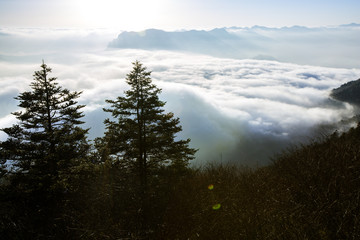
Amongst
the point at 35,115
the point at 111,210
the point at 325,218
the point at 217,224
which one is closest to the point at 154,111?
the point at 35,115

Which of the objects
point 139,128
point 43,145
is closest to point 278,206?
point 139,128

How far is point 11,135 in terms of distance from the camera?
41.7ft

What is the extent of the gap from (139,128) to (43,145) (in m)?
5.91

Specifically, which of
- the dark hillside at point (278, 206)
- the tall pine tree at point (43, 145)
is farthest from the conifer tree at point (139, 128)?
the dark hillside at point (278, 206)

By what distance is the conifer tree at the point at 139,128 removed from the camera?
14594 millimetres

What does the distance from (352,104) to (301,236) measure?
787 feet

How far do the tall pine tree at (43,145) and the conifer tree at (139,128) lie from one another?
2.19m

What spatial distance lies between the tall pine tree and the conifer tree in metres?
2.19

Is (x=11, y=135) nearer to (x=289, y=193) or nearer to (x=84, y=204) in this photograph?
(x=84, y=204)

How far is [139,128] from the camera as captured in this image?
48.2 feet

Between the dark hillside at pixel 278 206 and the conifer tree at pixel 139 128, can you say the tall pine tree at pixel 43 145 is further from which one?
the dark hillside at pixel 278 206

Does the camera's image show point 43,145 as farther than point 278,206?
Yes

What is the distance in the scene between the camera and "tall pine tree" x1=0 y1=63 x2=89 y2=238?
1134 centimetres

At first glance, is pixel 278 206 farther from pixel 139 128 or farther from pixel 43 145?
pixel 43 145
